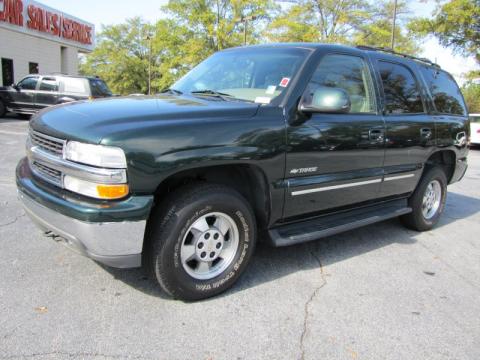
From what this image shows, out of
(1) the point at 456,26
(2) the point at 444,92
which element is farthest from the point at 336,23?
(2) the point at 444,92

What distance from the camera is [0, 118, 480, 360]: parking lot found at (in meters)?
2.53

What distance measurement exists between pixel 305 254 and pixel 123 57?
56.6 m

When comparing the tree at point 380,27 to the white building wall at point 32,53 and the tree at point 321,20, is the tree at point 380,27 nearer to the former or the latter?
the tree at point 321,20

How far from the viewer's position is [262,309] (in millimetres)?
2990

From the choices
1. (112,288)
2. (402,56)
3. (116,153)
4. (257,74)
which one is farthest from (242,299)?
(402,56)

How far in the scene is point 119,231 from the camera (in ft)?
8.45

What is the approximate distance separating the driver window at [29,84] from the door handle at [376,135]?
14.1 m

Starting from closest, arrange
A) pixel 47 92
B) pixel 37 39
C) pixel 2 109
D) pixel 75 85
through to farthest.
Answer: pixel 75 85 → pixel 47 92 → pixel 2 109 → pixel 37 39

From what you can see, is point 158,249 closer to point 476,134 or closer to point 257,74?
point 257,74

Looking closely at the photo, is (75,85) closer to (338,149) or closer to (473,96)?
(338,149)

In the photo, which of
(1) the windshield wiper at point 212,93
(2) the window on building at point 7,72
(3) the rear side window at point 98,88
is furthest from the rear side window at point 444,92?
(2) the window on building at point 7,72

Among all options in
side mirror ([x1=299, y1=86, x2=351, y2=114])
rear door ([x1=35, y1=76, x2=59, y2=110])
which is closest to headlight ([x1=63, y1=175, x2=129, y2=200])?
side mirror ([x1=299, y1=86, x2=351, y2=114])

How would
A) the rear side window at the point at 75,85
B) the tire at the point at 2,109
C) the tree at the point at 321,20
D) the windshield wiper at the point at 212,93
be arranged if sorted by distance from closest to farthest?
the windshield wiper at the point at 212,93 → the rear side window at the point at 75,85 → the tire at the point at 2,109 → the tree at the point at 321,20

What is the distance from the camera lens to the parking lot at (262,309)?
8.30 ft
